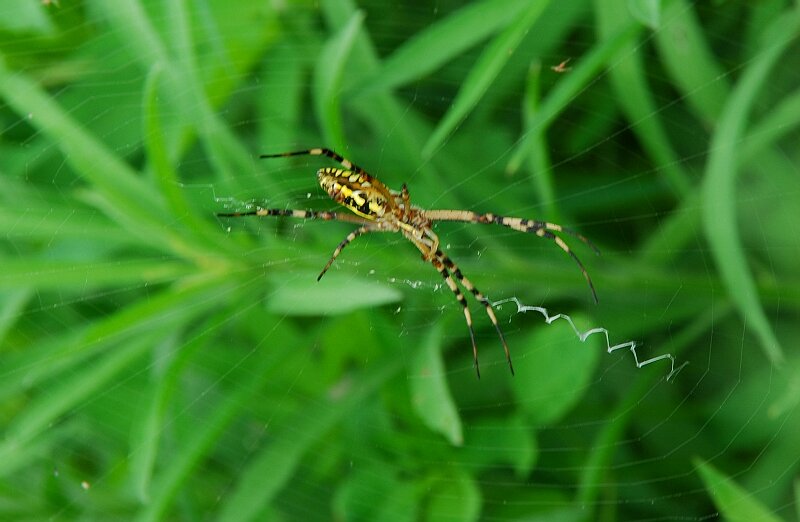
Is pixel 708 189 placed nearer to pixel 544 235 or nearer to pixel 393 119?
pixel 544 235

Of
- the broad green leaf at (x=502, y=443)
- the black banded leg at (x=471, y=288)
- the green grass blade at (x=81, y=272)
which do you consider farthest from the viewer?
the black banded leg at (x=471, y=288)

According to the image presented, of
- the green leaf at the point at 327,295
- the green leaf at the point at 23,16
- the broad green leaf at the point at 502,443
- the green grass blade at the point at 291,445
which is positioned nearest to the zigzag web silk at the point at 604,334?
the broad green leaf at the point at 502,443

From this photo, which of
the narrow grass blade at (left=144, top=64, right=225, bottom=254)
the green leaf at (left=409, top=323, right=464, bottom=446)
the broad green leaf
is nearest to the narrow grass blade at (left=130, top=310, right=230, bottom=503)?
the narrow grass blade at (left=144, top=64, right=225, bottom=254)

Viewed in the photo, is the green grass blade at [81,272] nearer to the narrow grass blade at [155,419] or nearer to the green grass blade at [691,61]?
the narrow grass blade at [155,419]

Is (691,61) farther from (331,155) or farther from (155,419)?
(155,419)

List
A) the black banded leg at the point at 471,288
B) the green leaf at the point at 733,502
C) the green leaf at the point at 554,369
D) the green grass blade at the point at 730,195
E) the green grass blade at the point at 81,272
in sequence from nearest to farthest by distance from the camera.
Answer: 1. the green leaf at the point at 733,502
2. the green grass blade at the point at 81,272
3. the green grass blade at the point at 730,195
4. the green leaf at the point at 554,369
5. the black banded leg at the point at 471,288

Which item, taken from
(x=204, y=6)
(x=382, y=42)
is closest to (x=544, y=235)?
(x=382, y=42)

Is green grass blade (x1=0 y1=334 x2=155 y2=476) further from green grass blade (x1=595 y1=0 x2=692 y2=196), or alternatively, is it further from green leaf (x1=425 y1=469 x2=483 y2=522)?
green grass blade (x1=595 y1=0 x2=692 y2=196)
